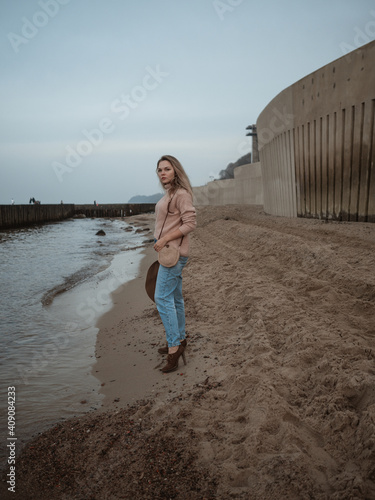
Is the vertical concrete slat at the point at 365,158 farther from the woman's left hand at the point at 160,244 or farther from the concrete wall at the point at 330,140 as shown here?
the woman's left hand at the point at 160,244

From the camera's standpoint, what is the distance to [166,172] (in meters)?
3.04

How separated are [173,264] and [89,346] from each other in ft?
6.38

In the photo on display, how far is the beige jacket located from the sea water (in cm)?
150

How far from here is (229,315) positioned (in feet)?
13.8

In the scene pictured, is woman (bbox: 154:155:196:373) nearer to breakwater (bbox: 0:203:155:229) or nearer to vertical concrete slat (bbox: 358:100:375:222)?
vertical concrete slat (bbox: 358:100:375:222)

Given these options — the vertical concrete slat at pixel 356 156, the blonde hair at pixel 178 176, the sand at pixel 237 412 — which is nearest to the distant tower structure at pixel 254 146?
the vertical concrete slat at pixel 356 156

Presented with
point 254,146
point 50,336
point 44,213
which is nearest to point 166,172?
point 50,336

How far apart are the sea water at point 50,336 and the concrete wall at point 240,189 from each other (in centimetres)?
1841

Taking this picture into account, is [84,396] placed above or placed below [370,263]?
below

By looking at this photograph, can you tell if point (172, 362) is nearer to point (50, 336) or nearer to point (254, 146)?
point (50, 336)

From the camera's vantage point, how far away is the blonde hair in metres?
3.04

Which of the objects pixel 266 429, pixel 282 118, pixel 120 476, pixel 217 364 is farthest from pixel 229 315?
pixel 282 118

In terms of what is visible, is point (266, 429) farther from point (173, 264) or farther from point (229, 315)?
point (229, 315)

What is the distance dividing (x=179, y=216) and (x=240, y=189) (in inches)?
1130
